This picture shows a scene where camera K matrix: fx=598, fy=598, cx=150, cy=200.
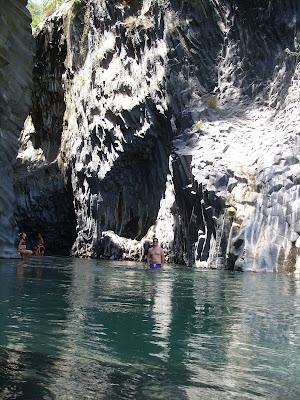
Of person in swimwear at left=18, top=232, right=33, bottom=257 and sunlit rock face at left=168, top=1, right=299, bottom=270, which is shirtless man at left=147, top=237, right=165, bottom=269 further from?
person in swimwear at left=18, top=232, right=33, bottom=257

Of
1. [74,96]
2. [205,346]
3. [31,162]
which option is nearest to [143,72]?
[74,96]

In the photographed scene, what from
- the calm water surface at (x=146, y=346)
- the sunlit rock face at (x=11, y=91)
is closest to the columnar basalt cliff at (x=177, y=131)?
the sunlit rock face at (x=11, y=91)

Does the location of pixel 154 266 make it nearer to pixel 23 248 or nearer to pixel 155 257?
pixel 155 257

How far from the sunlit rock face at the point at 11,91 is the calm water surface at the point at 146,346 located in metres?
7.28

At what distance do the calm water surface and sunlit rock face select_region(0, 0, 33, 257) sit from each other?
7.28 metres

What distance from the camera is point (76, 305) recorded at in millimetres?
8211

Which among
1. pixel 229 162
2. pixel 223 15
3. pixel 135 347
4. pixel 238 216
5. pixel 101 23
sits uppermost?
pixel 101 23

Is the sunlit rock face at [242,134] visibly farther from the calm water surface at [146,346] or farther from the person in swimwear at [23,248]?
the calm water surface at [146,346]

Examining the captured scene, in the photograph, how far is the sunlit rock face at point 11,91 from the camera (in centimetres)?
1434

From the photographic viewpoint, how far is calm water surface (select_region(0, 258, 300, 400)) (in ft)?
13.2

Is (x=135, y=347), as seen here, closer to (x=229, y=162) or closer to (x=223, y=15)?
(x=229, y=162)

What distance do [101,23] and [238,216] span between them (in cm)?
1704

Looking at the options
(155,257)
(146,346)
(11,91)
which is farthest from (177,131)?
(146,346)

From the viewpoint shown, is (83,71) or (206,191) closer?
(206,191)
